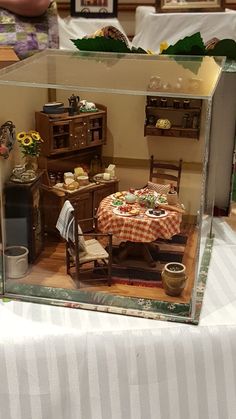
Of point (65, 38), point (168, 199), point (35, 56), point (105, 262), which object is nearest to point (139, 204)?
point (168, 199)

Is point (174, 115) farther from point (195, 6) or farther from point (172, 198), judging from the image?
point (195, 6)

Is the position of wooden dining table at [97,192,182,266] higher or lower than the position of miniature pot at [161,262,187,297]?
higher

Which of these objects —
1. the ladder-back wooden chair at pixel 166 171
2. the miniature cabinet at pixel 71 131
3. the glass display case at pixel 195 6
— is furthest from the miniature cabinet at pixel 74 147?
the glass display case at pixel 195 6

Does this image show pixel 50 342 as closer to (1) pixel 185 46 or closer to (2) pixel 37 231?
(2) pixel 37 231

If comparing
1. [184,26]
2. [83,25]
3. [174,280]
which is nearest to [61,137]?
[174,280]

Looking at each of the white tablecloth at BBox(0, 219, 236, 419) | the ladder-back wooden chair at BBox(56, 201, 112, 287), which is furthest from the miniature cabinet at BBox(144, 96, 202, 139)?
the white tablecloth at BBox(0, 219, 236, 419)

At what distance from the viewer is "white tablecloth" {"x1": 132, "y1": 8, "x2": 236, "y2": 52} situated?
9.21ft

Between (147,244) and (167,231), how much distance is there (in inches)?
2.8

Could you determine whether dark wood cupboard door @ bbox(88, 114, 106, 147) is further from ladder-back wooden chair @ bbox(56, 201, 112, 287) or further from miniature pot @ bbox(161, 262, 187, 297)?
miniature pot @ bbox(161, 262, 187, 297)

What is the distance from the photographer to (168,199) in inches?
66.1

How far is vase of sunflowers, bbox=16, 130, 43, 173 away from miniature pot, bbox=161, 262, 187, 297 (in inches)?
18.1

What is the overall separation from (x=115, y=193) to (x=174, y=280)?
333mm

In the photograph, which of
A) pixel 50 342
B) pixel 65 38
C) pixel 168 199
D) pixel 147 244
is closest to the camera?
pixel 50 342

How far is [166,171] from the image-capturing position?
63.7 inches
